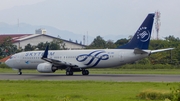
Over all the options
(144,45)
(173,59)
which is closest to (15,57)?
(144,45)

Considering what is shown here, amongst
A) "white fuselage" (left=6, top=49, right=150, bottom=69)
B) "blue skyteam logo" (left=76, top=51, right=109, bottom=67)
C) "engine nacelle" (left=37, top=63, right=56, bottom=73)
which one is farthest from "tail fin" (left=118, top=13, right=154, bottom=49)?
"engine nacelle" (left=37, top=63, right=56, bottom=73)

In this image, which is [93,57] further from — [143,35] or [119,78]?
[119,78]

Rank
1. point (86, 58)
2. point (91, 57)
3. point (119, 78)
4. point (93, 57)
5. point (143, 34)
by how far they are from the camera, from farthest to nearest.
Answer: point (86, 58) → point (91, 57) → point (93, 57) → point (143, 34) → point (119, 78)

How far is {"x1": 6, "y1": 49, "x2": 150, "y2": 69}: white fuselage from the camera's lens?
1775 inches

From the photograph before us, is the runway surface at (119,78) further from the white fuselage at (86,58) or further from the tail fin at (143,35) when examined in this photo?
the tail fin at (143,35)

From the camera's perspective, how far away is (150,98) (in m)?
20.7

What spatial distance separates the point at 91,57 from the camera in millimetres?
47469

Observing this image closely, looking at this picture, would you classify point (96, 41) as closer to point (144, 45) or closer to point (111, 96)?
point (144, 45)

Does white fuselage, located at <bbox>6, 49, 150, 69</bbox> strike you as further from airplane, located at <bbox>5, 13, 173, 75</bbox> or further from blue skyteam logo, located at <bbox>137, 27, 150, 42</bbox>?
blue skyteam logo, located at <bbox>137, 27, 150, 42</bbox>

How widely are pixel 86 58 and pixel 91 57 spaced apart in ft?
2.32

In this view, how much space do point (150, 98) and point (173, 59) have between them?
2474 inches

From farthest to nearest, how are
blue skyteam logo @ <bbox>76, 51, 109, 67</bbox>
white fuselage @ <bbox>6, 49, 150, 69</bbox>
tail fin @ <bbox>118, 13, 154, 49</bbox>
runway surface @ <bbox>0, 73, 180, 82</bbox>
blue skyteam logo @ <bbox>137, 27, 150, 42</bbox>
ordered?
1. blue skyteam logo @ <bbox>76, 51, 109, 67</bbox>
2. white fuselage @ <bbox>6, 49, 150, 69</bbox>
3. blue skyteam logo @ <bbox>137, 27, 150, 42</bbox>
4. tail fin @ <bbox>118, 13, 154, 49</bbox>
5. runway surface @ <bbox>0, 73, 180, 82</bbox>

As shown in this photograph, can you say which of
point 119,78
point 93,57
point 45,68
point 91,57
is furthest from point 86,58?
point 119,78

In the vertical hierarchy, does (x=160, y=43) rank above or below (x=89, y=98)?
above
